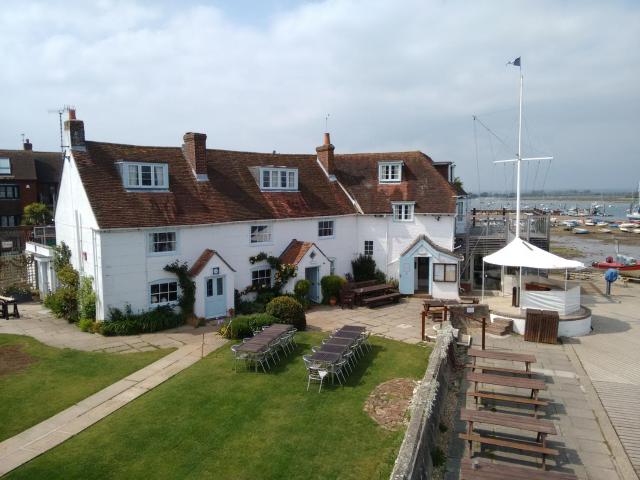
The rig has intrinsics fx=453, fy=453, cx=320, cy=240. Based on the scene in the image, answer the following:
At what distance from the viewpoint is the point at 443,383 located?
13.3 m

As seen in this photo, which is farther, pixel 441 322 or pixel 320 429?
pixel 441 322

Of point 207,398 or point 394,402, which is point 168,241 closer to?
point 207,398

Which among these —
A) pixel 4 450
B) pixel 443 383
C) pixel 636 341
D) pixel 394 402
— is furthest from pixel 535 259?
pixel 4 450

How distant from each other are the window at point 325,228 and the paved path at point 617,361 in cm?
1382

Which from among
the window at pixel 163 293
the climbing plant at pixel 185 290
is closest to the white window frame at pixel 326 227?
the climbing plant at pixel 185 290

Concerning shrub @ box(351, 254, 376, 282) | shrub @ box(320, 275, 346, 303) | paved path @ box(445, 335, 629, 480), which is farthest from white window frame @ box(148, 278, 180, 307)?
paved path @ box(445, 335, 629, 480)

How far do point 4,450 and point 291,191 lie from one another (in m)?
19.0

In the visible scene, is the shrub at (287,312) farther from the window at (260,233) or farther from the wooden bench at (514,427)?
the wooden bench at (514,427)

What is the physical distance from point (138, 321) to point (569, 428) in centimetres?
1597

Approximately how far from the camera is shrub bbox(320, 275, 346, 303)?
978 inches

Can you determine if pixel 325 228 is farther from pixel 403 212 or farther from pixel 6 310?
pixel 6 310

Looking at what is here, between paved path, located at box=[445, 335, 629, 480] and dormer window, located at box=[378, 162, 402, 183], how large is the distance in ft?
48.8

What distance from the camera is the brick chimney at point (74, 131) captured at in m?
20.2

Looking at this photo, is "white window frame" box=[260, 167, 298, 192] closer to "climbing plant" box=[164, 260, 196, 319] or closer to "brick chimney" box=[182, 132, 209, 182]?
"brick chimney" box=[182, 132, 209, 182]
